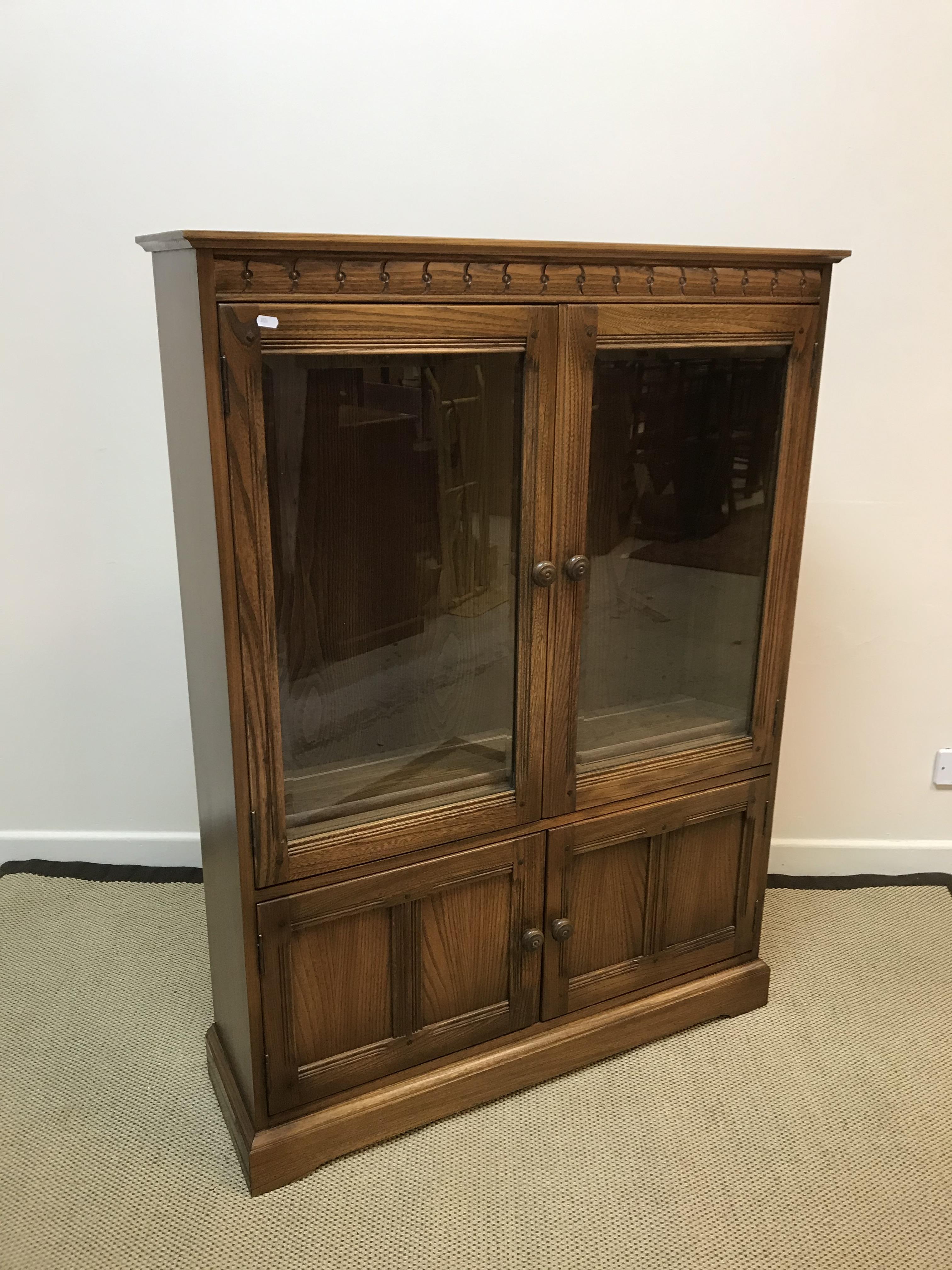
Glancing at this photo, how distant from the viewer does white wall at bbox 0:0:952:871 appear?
5.83 ft

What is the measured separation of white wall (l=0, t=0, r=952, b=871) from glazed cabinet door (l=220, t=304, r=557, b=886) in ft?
2.12

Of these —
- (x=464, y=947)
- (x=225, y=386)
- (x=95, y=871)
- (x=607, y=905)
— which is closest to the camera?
(x=225, y=386)

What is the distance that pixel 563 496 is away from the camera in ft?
4.75

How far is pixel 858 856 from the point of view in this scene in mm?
2330

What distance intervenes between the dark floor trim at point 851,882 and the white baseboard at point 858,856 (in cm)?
A: 2

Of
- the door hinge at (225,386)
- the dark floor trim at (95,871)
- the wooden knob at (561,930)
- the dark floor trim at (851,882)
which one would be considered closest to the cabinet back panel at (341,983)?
the wooden knob at (561,930)

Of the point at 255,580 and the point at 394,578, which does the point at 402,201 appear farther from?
the point at 255,580

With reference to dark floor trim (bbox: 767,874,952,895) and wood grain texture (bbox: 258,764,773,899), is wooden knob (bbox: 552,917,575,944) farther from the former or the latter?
dark floor trim (bbox: 767,874,952,895)

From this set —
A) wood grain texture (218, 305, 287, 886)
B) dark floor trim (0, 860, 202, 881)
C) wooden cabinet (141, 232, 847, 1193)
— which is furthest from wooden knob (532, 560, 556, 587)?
dark floor trim (0, 860, 202, 881)

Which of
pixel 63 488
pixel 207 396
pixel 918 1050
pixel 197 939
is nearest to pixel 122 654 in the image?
pixel 63 488

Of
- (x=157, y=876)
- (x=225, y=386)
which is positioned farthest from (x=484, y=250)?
(x=157, y=876)

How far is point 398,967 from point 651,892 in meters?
0.47

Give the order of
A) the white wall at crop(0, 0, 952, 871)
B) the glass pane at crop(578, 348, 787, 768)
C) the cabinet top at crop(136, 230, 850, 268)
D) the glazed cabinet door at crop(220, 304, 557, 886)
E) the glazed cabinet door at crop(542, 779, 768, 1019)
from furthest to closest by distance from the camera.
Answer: the white wall at crop(0, 0, 952, 871) < the glazed cabinet door at crop(542, 779, 768, 1019) < the glass pane at crop(578, 348, 787, 768) < the glazed cabinet door at crop(220, 304, 557, 886) < the cabinet top at crop(136, 230, 850, 268)

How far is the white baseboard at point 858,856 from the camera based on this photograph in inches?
91.2
